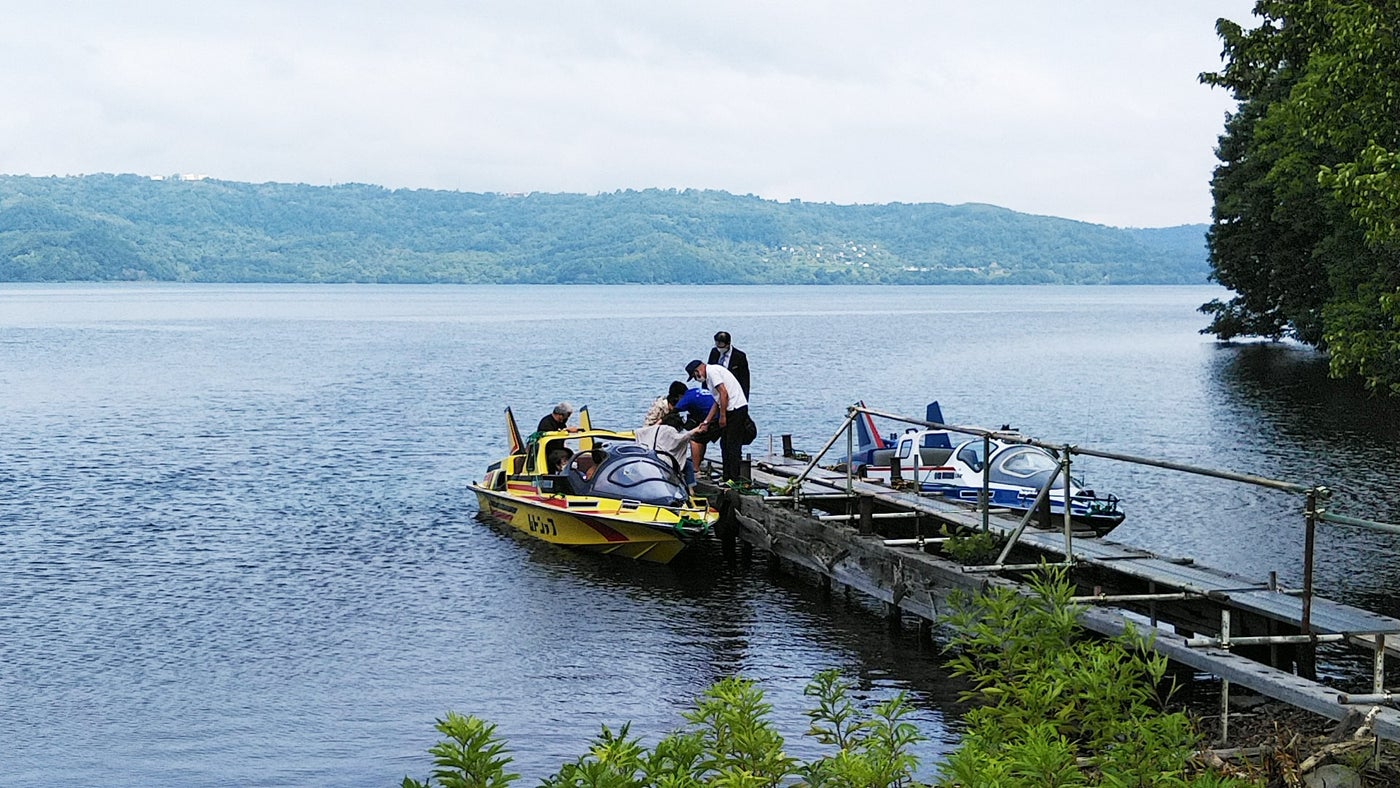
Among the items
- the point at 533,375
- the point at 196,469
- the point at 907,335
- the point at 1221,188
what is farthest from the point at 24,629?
the point at 907,335

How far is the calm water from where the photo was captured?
16.1 metres

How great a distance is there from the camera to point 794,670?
58.9 ft

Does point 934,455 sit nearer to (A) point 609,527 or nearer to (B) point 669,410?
(B) point 669,410

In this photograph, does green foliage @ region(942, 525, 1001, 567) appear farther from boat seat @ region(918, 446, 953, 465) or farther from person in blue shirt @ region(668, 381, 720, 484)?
boat seat @ region(918, 446, 953, 465)

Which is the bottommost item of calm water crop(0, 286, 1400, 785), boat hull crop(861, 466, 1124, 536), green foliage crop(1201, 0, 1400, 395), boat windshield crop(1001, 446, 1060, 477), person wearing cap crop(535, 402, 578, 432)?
calm water crop(0, 286, 1400, 785)

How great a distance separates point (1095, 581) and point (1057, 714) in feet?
30.5

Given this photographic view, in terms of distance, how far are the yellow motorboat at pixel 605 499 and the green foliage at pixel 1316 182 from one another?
986 centimetres

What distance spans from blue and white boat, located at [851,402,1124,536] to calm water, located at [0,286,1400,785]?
2186mm

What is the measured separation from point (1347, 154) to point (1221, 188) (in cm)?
3349

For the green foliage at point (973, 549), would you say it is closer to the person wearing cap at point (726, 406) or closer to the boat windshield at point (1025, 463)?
the person wearing cap at point (726, 406)

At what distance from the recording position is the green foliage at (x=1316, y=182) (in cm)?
1975

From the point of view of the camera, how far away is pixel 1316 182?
46.1 metres

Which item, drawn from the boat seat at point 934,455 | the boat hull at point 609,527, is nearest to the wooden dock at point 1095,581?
the boat hull at point 609,527

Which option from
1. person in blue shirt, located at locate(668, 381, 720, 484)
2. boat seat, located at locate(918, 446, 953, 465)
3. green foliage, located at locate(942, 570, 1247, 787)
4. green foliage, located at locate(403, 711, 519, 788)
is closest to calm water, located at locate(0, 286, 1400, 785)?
person in blue shirt, located at locate(668, 381, 720, 484)
